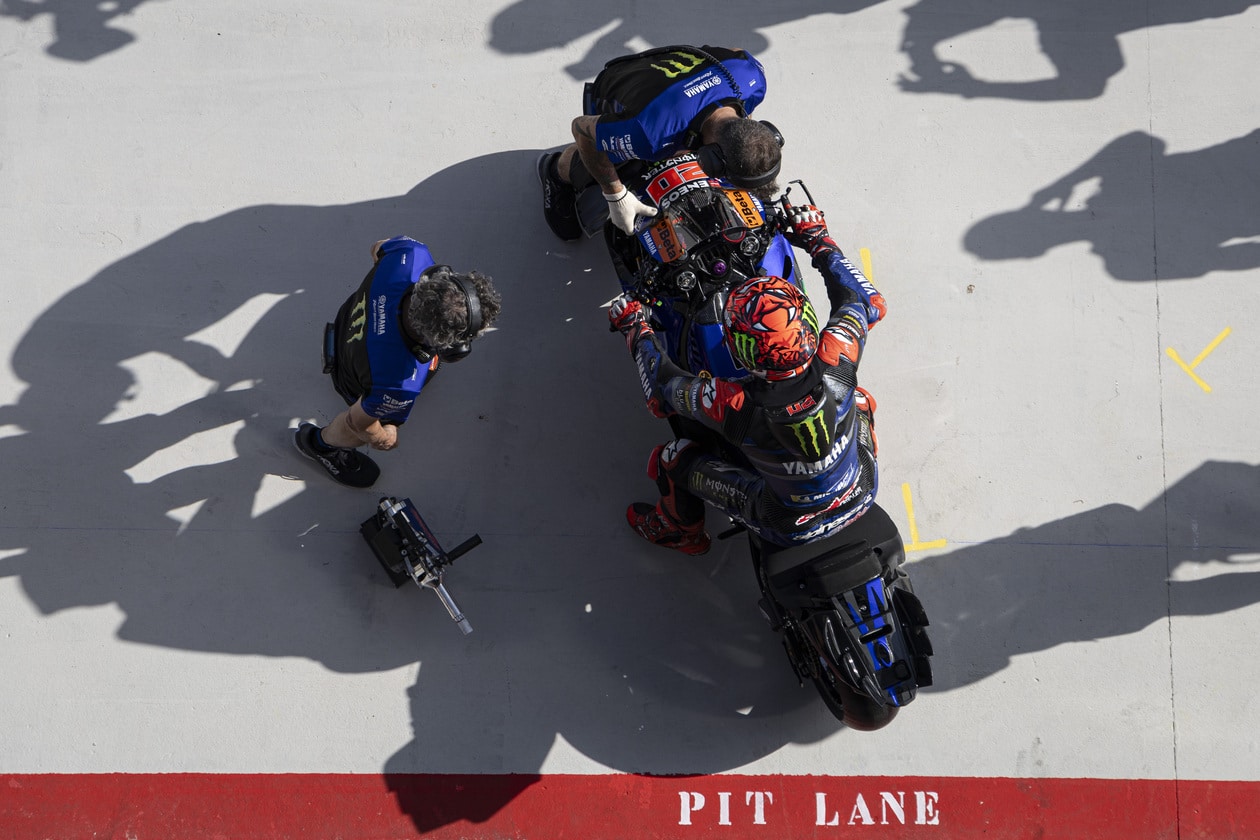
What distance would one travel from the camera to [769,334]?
13.3ft

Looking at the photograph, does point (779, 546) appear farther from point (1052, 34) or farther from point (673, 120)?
point (1052, 34)

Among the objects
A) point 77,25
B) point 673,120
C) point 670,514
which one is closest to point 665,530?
point 670,514

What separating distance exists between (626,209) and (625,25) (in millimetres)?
1781

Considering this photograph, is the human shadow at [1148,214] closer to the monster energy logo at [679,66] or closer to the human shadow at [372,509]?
the monster energy logo at [679,66]

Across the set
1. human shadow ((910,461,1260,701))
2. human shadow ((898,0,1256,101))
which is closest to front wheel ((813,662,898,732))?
human shadow ((910,461,1260,701))

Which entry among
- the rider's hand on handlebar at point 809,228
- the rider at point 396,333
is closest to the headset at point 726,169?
the rider's hand on handlebar at point 809,228

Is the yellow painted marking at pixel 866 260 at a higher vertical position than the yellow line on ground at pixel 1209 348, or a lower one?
higher

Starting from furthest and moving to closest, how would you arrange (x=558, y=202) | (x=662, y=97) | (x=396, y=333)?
(x=558, y=202) → (x=662, y=97) → (x=396, y=333)

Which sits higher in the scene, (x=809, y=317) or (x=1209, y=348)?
(x=809, y=317)

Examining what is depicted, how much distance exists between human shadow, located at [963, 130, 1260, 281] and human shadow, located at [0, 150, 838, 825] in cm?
277

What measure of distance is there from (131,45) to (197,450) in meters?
2.54

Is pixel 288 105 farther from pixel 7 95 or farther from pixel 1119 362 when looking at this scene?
pixel 1119 362

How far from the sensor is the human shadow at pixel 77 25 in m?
5.91

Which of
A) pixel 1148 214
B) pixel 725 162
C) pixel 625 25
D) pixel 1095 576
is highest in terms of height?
pixel 625 25
